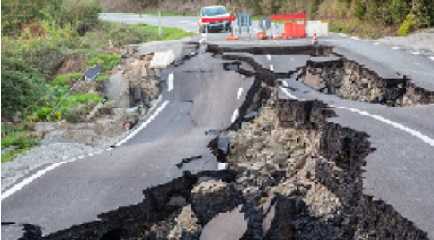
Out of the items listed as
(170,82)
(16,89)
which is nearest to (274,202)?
(170,82)

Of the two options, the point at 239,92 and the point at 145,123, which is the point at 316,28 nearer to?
the point at 239,92

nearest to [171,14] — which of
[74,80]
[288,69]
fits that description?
[74,80]

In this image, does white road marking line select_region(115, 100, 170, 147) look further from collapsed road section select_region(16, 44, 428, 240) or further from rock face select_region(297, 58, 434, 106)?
rock face select_region(297, 58, 434, 106)

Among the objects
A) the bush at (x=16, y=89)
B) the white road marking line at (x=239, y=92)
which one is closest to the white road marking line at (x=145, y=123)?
the white road marking line at (x=239, y=92)

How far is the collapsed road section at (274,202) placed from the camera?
311 inches

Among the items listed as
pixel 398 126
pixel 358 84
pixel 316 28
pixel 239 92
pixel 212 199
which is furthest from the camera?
pixel 316 28

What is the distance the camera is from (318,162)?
402 inches

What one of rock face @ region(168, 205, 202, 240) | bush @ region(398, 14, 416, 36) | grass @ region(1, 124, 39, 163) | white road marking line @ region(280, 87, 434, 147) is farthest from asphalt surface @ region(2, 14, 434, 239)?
bush @ region(398, 14, 416, 36)

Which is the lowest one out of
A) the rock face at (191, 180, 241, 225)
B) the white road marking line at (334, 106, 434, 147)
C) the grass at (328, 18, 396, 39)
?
the rock face at (191, 180, 241, 225)

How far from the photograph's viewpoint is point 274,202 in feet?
28.6

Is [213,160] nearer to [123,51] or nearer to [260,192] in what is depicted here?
[260,192]

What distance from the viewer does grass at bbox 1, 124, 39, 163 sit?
1432cm

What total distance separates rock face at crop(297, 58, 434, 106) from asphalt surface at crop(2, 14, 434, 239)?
320mm

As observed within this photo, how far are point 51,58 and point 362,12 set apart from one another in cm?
1527
